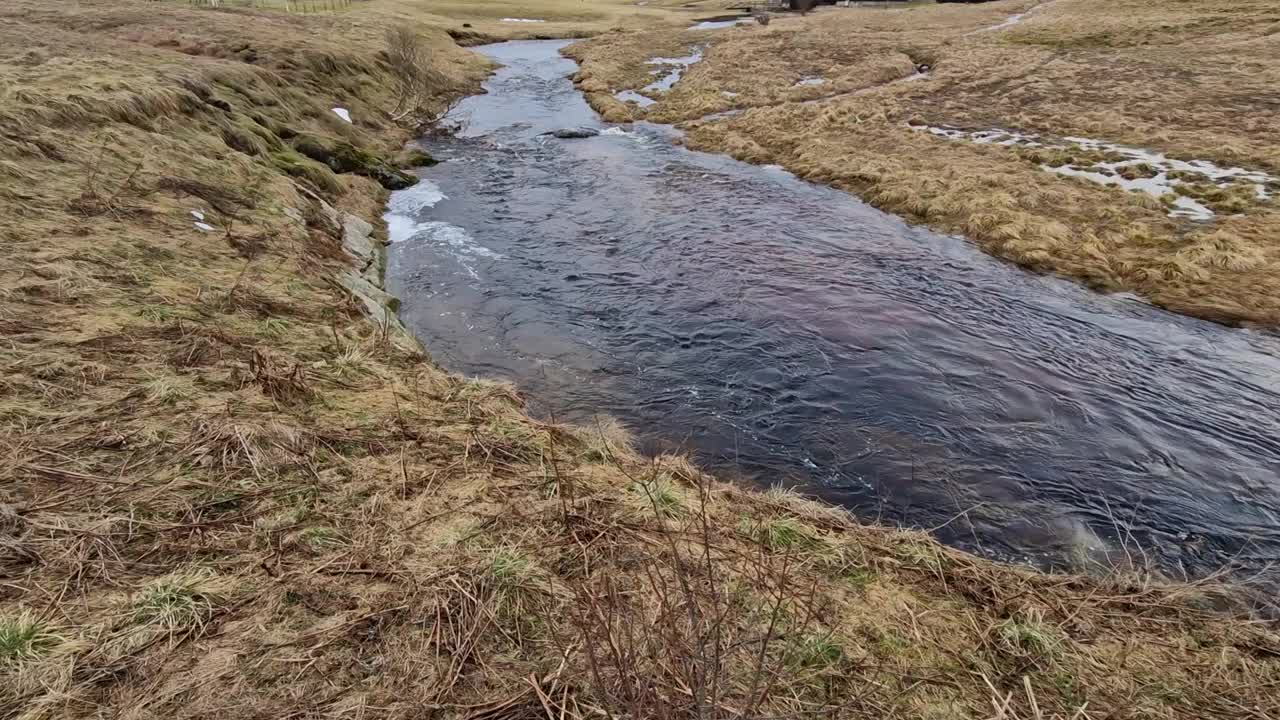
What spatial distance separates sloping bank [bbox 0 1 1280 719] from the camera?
3748mm

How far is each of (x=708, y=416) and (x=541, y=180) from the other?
14727mm

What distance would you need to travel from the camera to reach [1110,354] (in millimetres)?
11055

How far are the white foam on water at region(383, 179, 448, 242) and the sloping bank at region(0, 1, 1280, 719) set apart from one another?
7.51 metres

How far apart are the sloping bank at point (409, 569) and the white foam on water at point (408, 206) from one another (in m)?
7.51

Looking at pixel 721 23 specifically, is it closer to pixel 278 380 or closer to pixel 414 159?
pixel 414 159

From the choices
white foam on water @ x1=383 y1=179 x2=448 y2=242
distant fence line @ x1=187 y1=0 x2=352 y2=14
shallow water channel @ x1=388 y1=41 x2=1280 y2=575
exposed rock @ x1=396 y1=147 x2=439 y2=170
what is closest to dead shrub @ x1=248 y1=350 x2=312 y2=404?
shallow water channel @ x1=388 y1=41 x2=1280 y2=575

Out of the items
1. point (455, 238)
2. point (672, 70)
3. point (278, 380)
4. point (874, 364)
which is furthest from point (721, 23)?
point (278, 380)

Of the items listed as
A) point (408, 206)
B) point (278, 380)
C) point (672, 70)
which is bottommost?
point (408, 206)

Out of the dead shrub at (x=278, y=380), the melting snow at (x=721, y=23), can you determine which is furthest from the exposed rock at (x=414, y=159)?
the melting snow at (x=721, y=23)

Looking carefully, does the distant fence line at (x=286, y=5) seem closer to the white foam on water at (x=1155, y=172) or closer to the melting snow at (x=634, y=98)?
the melting snow at (x=634, y=98)

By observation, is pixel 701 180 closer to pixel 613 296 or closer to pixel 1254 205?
pixel 613 296

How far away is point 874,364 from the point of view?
10.8 metres

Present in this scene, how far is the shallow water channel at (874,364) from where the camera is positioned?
25.5 ft

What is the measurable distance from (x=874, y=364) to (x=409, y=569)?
8636mm
